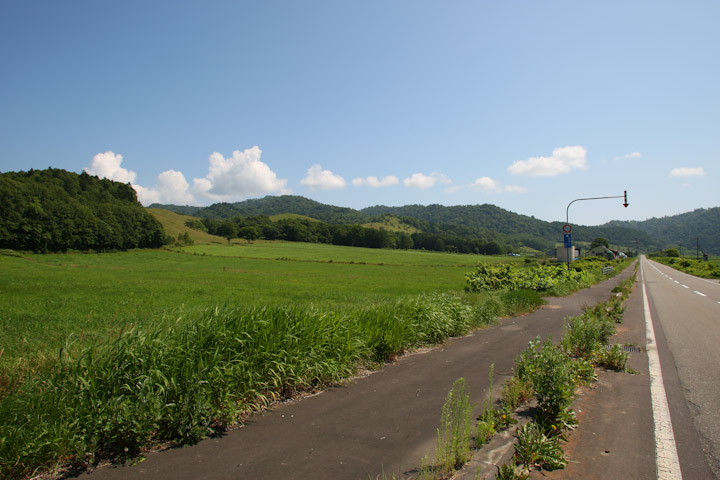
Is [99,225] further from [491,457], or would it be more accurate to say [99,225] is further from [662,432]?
[662,432]

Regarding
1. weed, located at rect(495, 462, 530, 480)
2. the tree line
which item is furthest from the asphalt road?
the tree line

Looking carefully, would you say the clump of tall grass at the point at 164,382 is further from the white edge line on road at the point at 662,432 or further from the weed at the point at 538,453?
the white edge line on road at the point at 662,432

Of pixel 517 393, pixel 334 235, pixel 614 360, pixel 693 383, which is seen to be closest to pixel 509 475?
pixel 517 393

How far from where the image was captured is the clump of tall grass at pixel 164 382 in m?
3.25

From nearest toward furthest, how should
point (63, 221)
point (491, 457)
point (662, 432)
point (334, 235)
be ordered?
1. point (491, 457)
2. point (662, 432)
3. point (63, 221)
4. point (334, 235)

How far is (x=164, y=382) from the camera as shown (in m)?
3.99

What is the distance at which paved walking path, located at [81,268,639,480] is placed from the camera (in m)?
3.22

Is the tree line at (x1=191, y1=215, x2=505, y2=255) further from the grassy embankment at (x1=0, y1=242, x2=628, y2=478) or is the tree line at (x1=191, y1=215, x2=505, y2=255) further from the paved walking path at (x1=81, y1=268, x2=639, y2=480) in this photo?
the paved walking path at (x1=81, y1=268, x2=639, y2=480)

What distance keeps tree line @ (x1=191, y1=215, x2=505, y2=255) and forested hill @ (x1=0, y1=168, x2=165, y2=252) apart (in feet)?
122

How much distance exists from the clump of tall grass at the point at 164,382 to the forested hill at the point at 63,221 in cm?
8052

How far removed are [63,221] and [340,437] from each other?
8554cm

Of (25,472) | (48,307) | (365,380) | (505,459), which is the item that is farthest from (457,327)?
(48,307)

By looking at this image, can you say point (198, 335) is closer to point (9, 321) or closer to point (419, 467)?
point (419, 467)

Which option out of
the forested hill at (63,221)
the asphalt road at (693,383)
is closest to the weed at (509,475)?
the asphalt road at (693,383)
